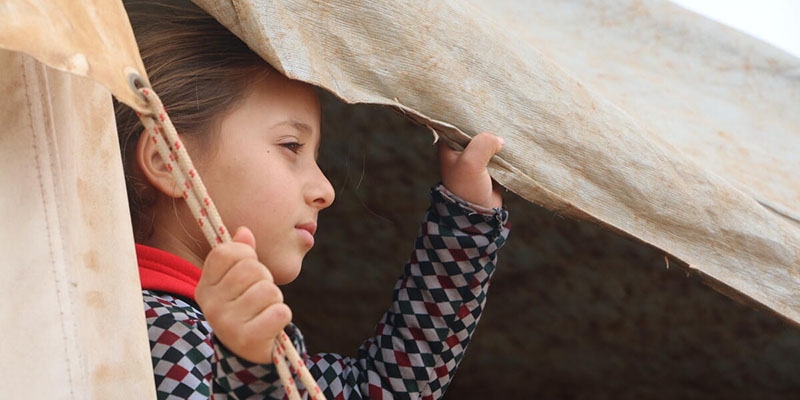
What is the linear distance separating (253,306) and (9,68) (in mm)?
226

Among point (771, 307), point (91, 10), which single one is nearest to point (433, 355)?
point (771, 307)

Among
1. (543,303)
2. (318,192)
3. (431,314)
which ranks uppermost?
(318,192)

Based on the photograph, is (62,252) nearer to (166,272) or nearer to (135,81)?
(135,81)

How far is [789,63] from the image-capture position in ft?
4.34

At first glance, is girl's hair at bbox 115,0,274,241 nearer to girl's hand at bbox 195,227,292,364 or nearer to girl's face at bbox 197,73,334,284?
girl's face at bbox 197,73,334,284

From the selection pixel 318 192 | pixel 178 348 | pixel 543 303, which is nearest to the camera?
pixel 178 348

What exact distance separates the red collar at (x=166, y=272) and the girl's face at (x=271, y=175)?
0.20ft

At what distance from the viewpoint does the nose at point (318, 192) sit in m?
0.96

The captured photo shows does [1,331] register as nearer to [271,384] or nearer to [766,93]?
[271,384]

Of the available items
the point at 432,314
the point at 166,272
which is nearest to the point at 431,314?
the point at 432,314

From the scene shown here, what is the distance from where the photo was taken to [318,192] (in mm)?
966

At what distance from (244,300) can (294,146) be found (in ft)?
1.19

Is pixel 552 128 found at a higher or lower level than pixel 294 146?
higher

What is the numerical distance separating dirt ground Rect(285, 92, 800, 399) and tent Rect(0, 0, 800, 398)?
0.75 feet
